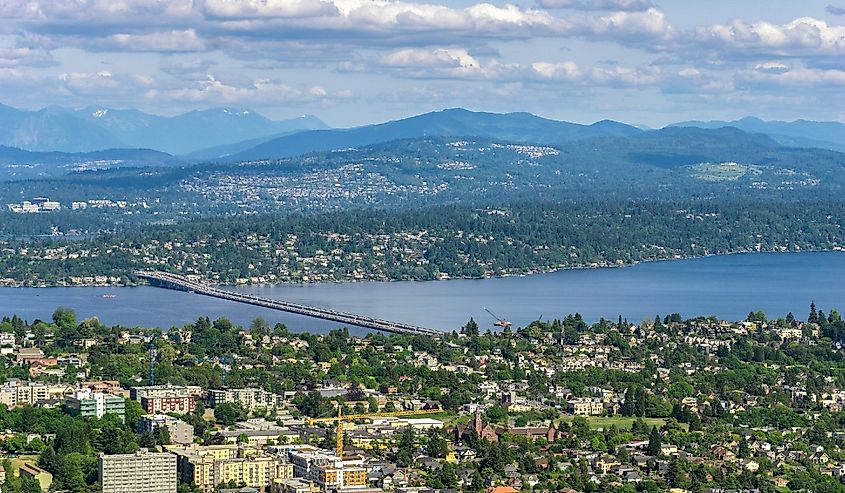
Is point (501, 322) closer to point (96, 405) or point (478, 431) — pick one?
point (96, 405)

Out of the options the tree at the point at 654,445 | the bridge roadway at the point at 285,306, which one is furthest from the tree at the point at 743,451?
the bridge roadway at the point at 285,306

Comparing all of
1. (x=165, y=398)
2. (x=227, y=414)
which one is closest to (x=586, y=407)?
(x=227, y=414)

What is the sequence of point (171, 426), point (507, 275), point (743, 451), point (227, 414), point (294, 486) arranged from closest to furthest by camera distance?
point (294, 486) → point (743, 451) → point (171, 426) → point (227, 414) → point (507, 275)

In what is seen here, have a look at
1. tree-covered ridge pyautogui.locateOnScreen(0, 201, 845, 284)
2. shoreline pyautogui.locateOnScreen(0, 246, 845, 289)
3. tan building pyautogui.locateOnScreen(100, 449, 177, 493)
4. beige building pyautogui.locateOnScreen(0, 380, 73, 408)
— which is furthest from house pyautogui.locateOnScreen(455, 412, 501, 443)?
tree-covered ridge pyautogui.locateOnScreen(0, 201, 845, 284)

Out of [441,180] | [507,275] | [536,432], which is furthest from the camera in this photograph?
[441,180]

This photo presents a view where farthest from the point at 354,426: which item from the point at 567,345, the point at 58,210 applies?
the point at 58,210

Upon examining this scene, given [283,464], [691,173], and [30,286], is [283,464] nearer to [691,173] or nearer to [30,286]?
[30,286]

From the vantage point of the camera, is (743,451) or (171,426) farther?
(171,426)
